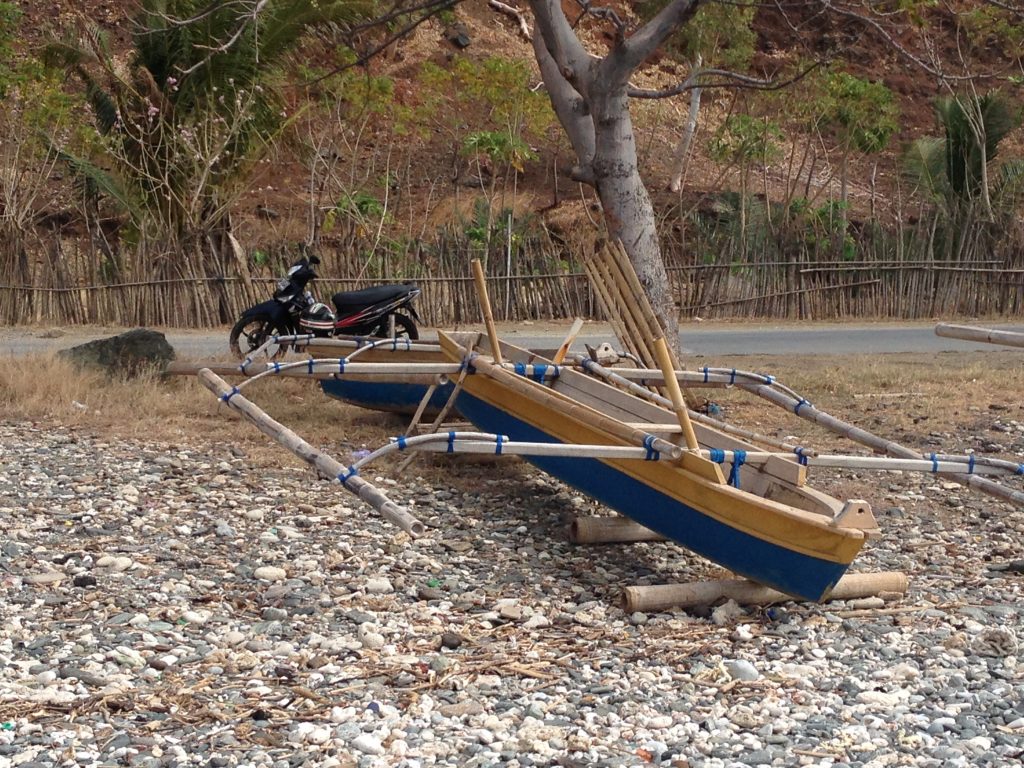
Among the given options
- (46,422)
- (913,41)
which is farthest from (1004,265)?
(913,41)

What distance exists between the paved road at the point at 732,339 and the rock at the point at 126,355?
243 centimetres

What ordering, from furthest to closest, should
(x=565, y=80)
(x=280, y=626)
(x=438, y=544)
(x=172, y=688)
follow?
(x=565, y=80), (x=438, y=544), (x=280, y=626), (x=172, y=688)

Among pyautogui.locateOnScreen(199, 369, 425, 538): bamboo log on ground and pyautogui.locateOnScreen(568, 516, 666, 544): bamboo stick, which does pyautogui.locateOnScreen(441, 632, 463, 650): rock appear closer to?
pyautogui.locateOnScreen(199, 369, 425, 538): bamboo log on ground

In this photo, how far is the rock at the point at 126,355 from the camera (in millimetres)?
10375

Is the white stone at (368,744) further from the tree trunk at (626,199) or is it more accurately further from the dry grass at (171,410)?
the tree trunk at (626,199)

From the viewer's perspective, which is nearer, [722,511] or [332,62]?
[722,511]

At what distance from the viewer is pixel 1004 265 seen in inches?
773

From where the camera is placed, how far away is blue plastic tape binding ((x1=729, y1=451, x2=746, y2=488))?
566 centimetres

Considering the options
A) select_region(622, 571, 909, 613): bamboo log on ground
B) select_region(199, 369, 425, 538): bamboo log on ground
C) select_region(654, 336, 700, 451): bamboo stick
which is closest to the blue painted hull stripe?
select_region(622, 571, 909, 613): bamboo log on ground

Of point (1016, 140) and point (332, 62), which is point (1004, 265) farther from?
point (1016, 140)

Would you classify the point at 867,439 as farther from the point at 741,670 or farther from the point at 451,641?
the point at 451,641

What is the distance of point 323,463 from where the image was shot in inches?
217

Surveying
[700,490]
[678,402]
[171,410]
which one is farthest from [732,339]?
[700,490]

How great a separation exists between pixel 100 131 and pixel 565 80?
11487 millimetres
